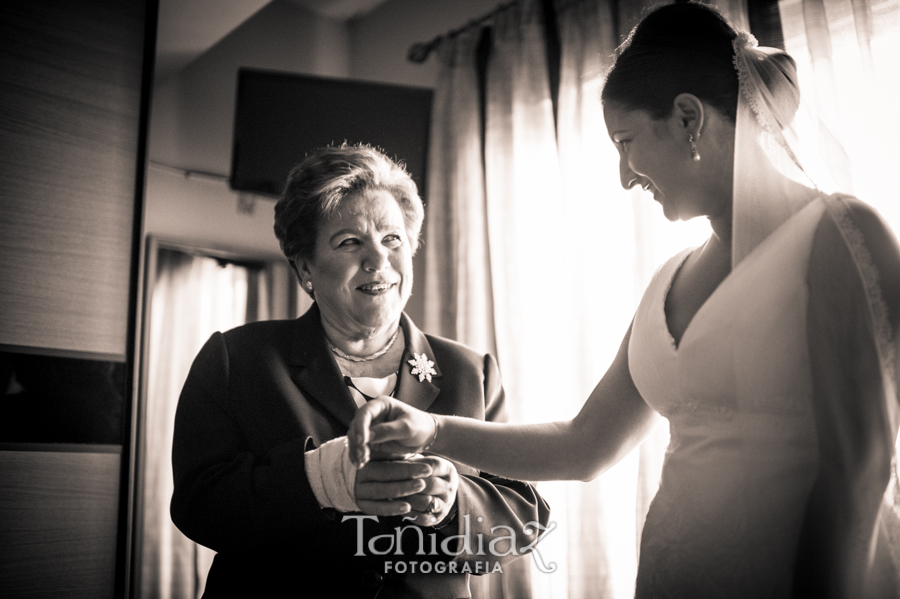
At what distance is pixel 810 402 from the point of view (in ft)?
3.40

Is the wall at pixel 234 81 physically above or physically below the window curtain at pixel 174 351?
above

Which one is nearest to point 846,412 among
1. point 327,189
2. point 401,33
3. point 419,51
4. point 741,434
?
point 741,434

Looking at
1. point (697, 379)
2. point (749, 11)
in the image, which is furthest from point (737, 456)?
point (749, 11)

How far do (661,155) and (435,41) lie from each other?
203 cm

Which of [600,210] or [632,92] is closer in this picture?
[632,92]

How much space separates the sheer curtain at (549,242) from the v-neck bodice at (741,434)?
0.88 m

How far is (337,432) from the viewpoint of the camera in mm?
1539

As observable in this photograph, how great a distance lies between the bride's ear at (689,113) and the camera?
119 cm

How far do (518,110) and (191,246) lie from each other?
1321 millimetres

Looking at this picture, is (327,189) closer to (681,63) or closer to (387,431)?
(387,431)

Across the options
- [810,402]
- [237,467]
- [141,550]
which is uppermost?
Result: [810,402]

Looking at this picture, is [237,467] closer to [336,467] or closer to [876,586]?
[336,467]

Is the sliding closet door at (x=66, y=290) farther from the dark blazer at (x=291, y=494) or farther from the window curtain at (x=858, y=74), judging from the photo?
the window curtain at (x=858, y=74)

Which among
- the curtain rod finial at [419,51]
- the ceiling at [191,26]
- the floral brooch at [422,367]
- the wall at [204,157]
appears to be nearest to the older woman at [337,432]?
the floral brooch at [422,367]
